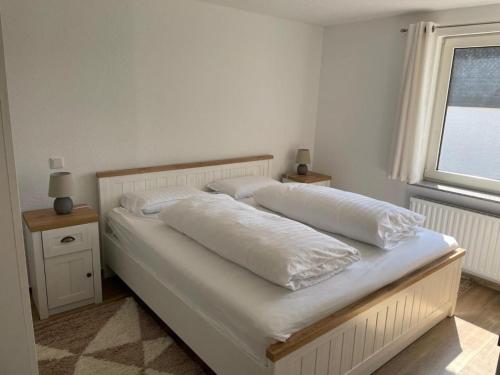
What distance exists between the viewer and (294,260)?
1799 mm

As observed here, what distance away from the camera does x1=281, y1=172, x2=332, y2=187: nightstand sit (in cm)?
399

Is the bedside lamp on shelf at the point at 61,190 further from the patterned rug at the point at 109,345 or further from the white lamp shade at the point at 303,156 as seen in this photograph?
the white lamp shade at the point at 303,156

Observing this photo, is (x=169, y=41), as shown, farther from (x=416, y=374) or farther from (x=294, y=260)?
(x=416, y=374)

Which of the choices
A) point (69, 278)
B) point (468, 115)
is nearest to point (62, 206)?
point (69, 278)

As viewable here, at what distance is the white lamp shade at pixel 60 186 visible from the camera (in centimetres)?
250

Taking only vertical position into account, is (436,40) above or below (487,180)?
above

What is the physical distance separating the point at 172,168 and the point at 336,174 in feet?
6.28

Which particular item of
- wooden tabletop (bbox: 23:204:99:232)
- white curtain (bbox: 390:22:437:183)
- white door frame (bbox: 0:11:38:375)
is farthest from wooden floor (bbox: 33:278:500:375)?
white door frame (bbox: 0:11:38:375)

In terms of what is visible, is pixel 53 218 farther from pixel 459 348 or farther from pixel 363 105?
pixel 363 105

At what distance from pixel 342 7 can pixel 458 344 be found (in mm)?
2720

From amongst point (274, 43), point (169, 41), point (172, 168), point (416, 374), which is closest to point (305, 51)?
point (274, 43)

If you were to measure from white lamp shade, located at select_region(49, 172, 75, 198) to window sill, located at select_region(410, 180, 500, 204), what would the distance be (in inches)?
115

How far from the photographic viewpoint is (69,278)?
2545mm

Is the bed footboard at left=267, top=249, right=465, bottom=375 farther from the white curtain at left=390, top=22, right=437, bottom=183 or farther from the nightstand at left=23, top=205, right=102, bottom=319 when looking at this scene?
the nightstand at left=23, top=205, right=102, bottom=319
